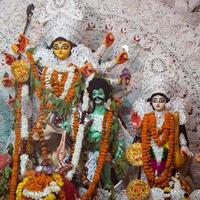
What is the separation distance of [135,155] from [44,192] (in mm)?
483

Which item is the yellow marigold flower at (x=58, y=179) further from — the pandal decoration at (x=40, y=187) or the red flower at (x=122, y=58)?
the red flower at (x=122, y=58)

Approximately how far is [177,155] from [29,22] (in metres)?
1.09

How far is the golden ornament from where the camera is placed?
3.03 m

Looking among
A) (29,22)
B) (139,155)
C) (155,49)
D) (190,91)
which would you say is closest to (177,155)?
(139,155)

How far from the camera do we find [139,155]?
290 centimetres

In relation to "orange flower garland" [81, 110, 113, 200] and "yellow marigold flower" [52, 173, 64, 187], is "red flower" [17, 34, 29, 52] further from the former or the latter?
"yellow marigold flower" [52, 173, 64, 187]

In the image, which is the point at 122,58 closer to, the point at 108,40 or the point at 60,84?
the point at 108,40

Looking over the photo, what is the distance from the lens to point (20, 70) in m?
3.03

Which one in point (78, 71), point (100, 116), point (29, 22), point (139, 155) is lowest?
point (139, 155)

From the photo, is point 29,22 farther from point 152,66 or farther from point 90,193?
point 90,193

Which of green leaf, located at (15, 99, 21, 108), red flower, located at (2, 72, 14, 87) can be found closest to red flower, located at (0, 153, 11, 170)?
green leaf, located at (15, 99, 21, 108)

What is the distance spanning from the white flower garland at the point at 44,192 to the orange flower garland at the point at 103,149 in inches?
7.5

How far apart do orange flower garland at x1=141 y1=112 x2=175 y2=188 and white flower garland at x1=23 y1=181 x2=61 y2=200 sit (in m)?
0.45

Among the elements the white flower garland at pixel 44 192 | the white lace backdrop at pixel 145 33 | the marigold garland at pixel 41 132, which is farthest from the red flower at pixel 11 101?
the white flower garland at pixel 44 192
